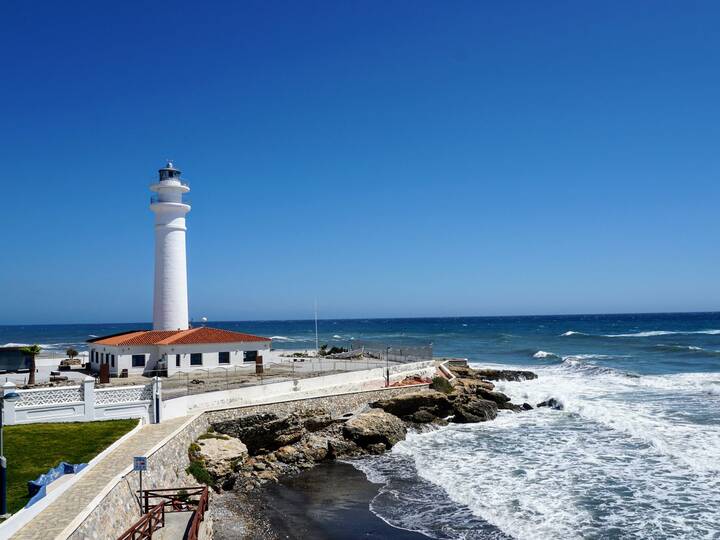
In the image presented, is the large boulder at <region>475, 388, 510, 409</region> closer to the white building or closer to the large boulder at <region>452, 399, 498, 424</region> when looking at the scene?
the large boulder at <region>452, 399, 498, 424</region>

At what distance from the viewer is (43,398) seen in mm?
17141

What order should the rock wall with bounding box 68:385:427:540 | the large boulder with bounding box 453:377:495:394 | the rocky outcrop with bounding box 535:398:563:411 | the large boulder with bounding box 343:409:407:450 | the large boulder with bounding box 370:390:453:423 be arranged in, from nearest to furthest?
the rock wall with bounding box 68:385:427:540 < the large boulder with bounding box 343:409:407:450 < the large boulder with bounding box 370:390:453:423 < the rocky outcrop with bounding box 535:398:563:411 < the large boulder with bounding box 453:377:495:394

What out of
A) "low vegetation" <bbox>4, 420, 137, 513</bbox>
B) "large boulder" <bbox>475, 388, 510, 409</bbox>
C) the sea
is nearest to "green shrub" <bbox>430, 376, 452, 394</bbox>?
"large boulder" <bbox>475, 388, 510, 409</bbox>

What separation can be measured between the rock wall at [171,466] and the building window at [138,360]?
754 centimetres

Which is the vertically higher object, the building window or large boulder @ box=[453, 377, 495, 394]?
the building window

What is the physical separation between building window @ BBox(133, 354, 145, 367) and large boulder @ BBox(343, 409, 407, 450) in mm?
9885

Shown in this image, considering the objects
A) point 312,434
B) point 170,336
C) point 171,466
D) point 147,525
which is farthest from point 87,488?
point 170,336

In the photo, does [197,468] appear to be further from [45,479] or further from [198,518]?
[45,479]

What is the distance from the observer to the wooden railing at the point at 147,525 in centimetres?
1066

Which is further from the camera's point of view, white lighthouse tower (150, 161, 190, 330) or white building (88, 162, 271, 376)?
white lighthouse tower (150, 161, 190, 330)

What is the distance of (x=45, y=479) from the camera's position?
464 inches

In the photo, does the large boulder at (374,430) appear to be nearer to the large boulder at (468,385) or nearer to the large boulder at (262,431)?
the large boulder at (262,431)

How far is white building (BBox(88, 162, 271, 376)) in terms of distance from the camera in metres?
26.8

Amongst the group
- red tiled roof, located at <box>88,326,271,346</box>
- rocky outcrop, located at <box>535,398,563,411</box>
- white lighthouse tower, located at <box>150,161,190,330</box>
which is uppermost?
white lighthouse tower, located at <box>150,161,190,330</box>
